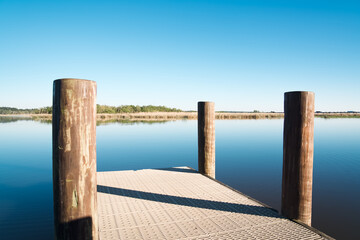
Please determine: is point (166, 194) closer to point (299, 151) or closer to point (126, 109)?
Answer: point (299, 151)

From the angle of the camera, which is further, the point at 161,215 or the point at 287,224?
the point at 161,215

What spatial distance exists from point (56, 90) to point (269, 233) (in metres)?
3.44

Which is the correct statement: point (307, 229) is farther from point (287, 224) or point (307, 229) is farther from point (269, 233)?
point (269, 233)

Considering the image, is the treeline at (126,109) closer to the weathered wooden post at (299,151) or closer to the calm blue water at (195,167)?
the calm blue water at (195,167)

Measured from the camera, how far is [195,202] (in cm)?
484

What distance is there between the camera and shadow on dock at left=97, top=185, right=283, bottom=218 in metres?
4.34

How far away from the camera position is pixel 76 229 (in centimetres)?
226

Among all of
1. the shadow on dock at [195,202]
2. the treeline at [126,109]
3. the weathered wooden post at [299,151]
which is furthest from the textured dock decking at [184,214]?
the treeline at [126,109]

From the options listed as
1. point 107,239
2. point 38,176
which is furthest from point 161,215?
point 38,176

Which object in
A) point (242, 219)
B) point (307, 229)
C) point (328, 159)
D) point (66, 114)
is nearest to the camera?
point (66, 114)

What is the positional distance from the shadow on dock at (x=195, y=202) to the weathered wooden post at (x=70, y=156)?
2.81m

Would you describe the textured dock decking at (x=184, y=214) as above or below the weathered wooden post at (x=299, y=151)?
below

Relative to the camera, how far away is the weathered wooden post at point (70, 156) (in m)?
2.23

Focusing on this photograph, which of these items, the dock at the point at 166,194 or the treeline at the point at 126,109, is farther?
the treeline at the point at 126,109
